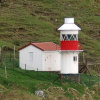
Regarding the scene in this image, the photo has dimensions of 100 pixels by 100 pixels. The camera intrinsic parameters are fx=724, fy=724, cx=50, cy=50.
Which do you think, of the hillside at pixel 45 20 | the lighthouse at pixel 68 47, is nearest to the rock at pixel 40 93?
the lighthouse at pixel 68 47

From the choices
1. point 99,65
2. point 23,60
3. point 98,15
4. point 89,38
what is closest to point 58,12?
point 98,15

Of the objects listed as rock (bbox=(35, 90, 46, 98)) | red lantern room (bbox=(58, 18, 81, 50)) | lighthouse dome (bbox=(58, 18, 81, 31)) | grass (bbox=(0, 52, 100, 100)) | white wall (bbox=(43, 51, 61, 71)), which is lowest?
rock (bbox=(35, 90, 46, 98))

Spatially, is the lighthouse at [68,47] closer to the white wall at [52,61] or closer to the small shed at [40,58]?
the small shed at [40,58]

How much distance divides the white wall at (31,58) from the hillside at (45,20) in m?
9.01

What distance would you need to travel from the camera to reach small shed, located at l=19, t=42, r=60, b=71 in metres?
44.4

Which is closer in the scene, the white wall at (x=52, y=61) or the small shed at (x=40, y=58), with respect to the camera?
the small shed at (x=40, y=58)

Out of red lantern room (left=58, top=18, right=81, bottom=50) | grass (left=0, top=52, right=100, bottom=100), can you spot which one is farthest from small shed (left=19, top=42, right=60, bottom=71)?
red lantern room (left=58, top=18, right=81, bottom=50)

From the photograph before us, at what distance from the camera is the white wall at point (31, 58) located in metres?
44.5

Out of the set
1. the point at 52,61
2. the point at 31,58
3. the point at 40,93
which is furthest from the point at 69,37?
the point at 40,93

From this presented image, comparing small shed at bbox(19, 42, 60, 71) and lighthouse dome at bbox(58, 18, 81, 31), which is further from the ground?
lighthouse dome at bbox(58, 18, 81, 31)

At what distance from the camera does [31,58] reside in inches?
1763

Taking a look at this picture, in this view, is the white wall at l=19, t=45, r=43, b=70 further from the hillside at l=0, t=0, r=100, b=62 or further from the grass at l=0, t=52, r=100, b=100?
the hillside at l=0, t=0, r=100, b=62

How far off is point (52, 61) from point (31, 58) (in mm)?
1313

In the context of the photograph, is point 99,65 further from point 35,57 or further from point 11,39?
point 11,39
